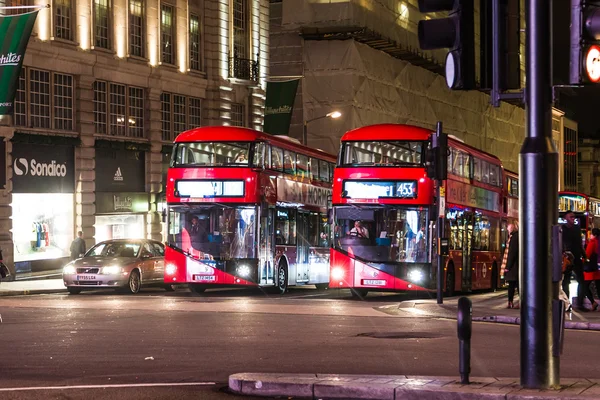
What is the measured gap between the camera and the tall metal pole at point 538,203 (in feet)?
33.0

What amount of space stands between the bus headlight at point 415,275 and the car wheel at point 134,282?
730cm

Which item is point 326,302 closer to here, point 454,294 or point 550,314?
point 454,294

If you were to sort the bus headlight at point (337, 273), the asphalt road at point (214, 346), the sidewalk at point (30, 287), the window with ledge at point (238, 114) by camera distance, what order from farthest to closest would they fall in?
the window with ledge at point (238, 114)
the sidewalk at point (30, 287)
the bus headlight at point (337, 273)
the asphalt road at point (214, 346)

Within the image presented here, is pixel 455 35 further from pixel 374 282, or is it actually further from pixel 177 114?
pixel 177 114

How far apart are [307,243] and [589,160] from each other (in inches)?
5067

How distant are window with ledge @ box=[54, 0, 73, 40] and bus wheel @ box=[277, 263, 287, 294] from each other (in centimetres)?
1323

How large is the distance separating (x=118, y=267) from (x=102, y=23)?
1529 centimetres

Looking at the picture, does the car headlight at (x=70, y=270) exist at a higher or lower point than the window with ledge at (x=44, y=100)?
lower

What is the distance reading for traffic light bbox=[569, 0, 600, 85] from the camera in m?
9.41

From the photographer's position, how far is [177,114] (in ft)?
157

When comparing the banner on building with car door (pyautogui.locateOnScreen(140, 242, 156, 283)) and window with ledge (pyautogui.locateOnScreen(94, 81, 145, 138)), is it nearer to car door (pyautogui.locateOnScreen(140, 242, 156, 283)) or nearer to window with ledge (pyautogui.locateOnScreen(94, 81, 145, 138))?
window with ledge (pyautogui.locateOnScreen(94, 81, 145, 138))

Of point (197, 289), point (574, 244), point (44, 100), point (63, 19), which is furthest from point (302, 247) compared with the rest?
point (63, 19)

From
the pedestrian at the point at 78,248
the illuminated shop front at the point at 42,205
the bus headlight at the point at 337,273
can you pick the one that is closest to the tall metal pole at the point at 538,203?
the bus headlight at the point at 337,273

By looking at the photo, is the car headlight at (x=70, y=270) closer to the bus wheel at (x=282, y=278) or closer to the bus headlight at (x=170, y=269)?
the bus headlight at (x=170, y=269)
